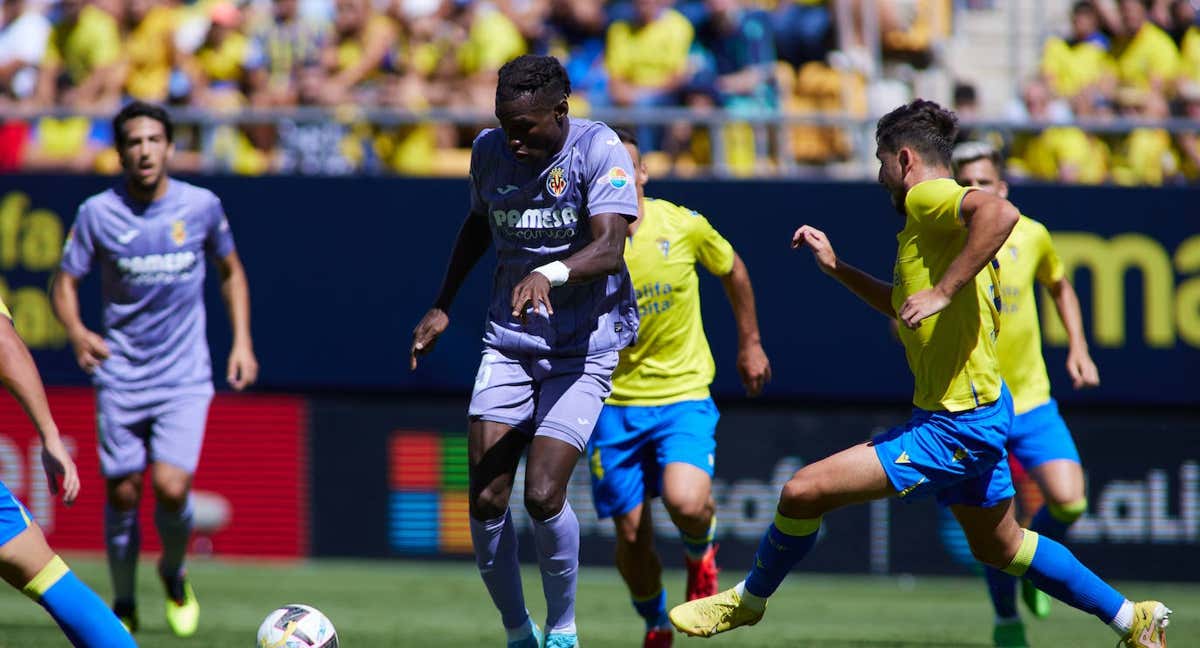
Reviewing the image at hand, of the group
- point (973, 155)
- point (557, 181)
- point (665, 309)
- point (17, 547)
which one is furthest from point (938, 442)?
point (17, 547)

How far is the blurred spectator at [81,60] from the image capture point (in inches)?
544

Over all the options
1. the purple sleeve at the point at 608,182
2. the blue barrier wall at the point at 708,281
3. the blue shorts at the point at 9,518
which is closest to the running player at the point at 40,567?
the blue shorts at the point at 9,518

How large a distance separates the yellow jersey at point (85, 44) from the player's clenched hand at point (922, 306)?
10.1 m

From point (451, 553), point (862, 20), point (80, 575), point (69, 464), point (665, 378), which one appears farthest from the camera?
point (862, 20)

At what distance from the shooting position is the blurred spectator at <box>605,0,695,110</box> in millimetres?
13055

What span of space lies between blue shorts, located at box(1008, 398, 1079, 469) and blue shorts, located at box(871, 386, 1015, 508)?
87.8 inches

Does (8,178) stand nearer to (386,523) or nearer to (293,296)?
(293,296)

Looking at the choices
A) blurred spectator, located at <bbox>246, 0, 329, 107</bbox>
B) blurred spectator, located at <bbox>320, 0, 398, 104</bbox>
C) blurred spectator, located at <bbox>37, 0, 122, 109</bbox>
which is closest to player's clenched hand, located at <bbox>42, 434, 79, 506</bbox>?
blurred spectator, located at <bbox>320, 0, 398, 104</bbox>

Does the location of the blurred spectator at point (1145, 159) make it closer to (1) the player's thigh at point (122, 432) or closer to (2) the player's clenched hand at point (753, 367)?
(2) the player's clenched hand at point (753, 367)

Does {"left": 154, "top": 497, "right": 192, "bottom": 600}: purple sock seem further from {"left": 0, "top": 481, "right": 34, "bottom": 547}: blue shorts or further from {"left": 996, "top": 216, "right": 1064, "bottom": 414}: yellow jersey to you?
{"left": 996, "top": 216, "right": 1064, "bottom": 414}: yellow jersey

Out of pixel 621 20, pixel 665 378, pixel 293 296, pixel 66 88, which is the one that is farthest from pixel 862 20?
pixel 66 88

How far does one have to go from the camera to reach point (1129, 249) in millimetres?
11812

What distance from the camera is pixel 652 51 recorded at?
13227mm

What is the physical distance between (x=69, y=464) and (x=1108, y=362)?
8.69m
